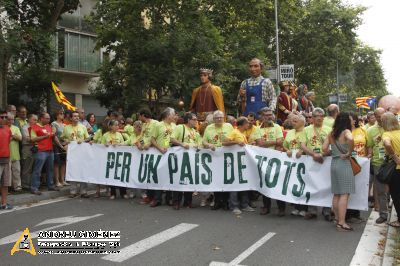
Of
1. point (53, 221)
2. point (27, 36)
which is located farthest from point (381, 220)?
point (27, 36)

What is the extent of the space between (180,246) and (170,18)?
10.8m

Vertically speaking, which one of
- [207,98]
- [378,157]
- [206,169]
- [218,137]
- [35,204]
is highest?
[207,98]

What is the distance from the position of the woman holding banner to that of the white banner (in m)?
0.60

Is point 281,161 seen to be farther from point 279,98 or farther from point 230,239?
point 279,98

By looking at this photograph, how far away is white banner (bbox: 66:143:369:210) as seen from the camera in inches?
336

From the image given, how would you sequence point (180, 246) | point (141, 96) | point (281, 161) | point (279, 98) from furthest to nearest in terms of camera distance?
point (141, 96)
point (279, 98)
point (281, 161)
point (180, 246)

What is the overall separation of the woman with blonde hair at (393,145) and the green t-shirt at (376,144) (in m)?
1.35

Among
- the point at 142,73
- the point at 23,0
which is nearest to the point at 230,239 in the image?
the point at 142,73

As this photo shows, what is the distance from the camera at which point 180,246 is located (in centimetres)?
673

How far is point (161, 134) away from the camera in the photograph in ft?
32.9

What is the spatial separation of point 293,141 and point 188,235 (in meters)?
2.74

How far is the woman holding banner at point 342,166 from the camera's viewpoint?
25.0 feet

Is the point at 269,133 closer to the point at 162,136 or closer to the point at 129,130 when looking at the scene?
the point at 162,136

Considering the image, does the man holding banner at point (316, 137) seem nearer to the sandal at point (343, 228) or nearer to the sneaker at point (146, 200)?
the sandal at point (343, 228)
